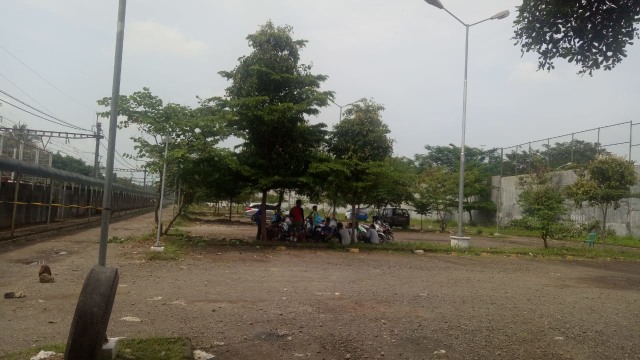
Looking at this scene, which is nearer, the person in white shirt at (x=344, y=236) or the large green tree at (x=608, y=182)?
the person in white shirt at (x=344, y=236)

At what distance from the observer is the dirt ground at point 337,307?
16.7ft

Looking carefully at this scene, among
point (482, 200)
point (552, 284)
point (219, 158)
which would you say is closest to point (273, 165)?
point (219, 158)

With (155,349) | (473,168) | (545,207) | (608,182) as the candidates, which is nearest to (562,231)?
(545,207)

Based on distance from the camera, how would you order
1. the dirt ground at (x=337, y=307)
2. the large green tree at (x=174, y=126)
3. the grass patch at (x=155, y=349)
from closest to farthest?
the grass patch at (x=155, y=349) → the dirt ground at (x=337, y=307) → the large green tree at (x=174, y=126)

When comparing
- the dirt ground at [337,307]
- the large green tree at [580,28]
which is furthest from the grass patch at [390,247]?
the large green tree at [580,28]

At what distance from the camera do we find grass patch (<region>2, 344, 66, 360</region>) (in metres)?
4.19

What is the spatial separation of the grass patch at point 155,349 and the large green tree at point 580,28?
5.04 m

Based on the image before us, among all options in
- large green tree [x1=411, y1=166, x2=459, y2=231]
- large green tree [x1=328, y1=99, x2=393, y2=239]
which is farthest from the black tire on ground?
large green tree [x1=411, y1=166, x2=459, y2=231]

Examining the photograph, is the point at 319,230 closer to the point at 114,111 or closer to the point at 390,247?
the point at 390,247

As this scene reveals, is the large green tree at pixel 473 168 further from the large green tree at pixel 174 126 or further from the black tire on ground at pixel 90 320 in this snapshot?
the black tire on ground at pixel 90 320

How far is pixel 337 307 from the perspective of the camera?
6.87 m

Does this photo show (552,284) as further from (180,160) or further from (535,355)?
(180,160)

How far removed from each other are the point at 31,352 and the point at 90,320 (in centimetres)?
105

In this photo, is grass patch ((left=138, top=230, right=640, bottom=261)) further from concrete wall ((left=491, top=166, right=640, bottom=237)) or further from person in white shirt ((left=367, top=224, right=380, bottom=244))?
concrete wall ((left=491, top=166, right=640, bottom=237))
